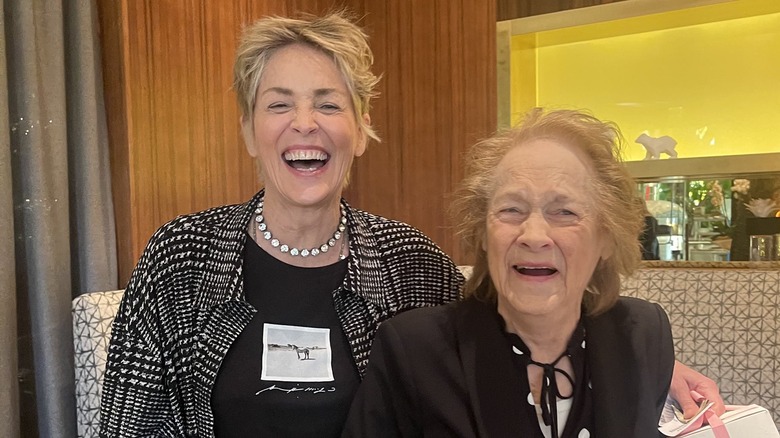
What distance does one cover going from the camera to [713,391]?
1169 mm

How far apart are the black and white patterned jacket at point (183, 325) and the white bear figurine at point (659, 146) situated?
1912mm

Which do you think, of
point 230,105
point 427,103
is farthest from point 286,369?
point 427,103

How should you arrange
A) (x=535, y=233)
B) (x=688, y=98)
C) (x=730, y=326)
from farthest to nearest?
(x=688, y=98), (x=730, y=326), (x=535, y=233)

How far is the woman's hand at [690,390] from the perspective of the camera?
1129 mm

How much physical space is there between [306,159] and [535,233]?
54 cm

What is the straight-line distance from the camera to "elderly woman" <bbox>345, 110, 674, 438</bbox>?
39.9 inches

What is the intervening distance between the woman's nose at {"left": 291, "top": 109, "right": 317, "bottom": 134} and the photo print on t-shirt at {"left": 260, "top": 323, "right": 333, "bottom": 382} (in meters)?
0.42

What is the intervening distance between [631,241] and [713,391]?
34 cm

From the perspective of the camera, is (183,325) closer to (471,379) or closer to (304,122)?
(304,122)

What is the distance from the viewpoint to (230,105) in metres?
2.29

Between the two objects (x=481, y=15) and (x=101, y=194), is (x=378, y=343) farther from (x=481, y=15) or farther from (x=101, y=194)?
(x=481, y=15)

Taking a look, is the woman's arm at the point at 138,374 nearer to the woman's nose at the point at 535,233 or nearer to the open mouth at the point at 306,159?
the open mouth at the point at 306,159

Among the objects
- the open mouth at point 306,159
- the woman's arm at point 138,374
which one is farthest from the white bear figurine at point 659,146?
the woman's arm at point 138,374

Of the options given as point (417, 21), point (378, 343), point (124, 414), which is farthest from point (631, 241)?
point (417, 21)
